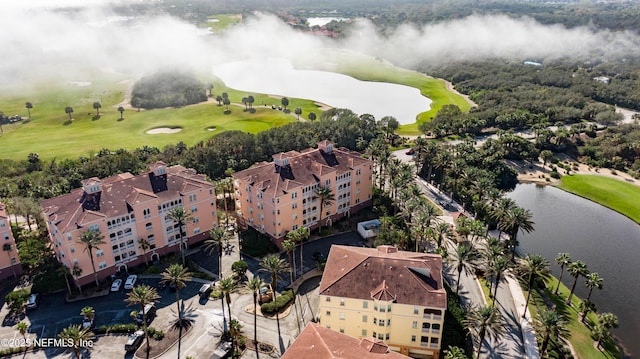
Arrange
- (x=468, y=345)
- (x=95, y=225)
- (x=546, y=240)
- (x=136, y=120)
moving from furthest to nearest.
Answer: (x=136, y=120) → (x=546, y=240) → (x=95, y=225) → (x=468, y=345)

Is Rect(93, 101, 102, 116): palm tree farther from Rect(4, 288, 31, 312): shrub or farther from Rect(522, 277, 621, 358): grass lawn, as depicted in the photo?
Rect(522, 277, 621, 358): grass lawn

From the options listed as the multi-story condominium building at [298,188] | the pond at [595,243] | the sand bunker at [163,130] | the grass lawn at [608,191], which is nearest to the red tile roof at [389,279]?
Result: the multi-story condominium building at [298,188]

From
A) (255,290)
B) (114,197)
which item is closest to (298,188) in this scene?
(255,290)

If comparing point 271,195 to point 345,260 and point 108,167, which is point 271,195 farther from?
point 108,167

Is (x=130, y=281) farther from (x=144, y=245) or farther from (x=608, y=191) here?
(x=608, y=191)

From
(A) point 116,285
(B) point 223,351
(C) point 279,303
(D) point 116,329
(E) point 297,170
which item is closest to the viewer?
(B) point 223,351

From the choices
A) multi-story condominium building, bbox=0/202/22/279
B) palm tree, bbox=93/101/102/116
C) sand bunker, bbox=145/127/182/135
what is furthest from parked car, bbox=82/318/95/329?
palm tree, bbox=93/101/102/116

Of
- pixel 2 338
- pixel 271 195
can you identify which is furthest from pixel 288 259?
pixel 2 338
